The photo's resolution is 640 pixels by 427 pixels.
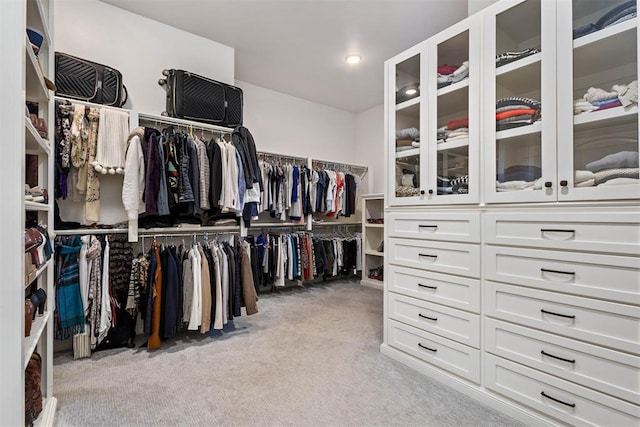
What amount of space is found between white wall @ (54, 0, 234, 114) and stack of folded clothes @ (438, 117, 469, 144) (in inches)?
95.4

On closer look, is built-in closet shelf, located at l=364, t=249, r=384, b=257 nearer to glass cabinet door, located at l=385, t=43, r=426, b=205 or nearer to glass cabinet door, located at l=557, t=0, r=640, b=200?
glass cabinet door, located at l=385, t=43, r=426, b=205

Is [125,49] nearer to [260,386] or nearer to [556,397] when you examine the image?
[260,386]

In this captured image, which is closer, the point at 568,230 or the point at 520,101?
the point at 568,230

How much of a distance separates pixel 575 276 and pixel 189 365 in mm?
2347

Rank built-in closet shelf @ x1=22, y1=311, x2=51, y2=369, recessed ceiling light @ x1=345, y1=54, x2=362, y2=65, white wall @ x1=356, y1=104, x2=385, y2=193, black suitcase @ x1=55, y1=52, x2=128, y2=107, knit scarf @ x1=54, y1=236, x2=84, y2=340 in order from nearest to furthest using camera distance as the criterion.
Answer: built-in closet shelf @ x1=22, y1=311, x2=51, y2=369
knit scarf @ x1=54, y1=236, x2=84, y2=340
black suitcase @ x1=55, y1=52, x2=128, y2=107
recessed ceiling light @ x1=345, y1=54, x2=362, y2=65
white wall @ x1=356, y1=104, x2=385, y2=193

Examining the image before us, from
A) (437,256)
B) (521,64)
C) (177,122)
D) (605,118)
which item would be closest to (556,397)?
(437,256)

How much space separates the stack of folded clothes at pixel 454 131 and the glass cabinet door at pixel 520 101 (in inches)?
5.4

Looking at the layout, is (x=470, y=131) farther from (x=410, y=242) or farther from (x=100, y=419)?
(x=100, y=419)

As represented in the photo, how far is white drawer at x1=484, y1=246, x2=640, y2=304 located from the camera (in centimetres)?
128

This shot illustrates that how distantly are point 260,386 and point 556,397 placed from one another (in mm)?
1555

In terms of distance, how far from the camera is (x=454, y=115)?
1966 millimetres

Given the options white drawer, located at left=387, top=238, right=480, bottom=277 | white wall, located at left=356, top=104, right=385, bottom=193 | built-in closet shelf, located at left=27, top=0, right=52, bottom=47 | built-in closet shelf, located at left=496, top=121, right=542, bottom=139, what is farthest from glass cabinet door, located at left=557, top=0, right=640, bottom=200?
white wall, located at left=356, top=104, right=385, bottom=193

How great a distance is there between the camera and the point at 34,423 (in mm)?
1405

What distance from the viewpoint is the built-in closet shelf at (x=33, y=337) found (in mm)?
1023
